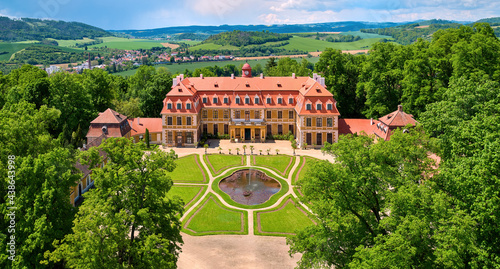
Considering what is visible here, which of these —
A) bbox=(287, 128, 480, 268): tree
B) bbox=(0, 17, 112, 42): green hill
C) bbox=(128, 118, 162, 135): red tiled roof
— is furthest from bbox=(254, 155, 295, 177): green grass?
bbox=(0, 17, 112, 42): green hill

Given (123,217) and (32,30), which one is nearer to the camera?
(123,217)

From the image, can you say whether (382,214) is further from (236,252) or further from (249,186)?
(249,186)

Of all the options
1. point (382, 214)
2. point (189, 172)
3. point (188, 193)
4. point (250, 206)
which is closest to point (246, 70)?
point (189, 172)

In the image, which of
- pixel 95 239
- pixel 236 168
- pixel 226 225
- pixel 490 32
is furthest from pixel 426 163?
pixel 490 32

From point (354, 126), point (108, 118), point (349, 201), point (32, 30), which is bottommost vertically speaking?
point (354, 126)

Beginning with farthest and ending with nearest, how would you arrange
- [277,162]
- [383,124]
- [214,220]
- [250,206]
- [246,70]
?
[246,70] < [383,124] < [277,162] < [250,206] < [214,220]

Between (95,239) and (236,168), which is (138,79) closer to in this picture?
(236,168)
